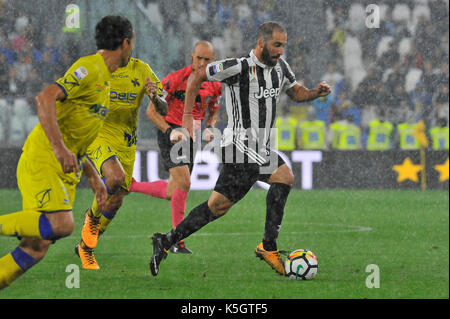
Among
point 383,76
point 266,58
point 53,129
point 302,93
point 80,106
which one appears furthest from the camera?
point 383,76

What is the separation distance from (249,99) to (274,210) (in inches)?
35.3

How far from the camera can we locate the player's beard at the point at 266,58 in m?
6.64

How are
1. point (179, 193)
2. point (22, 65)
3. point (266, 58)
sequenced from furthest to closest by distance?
point (22, 65)
point (179, 193)
point (266, 58)

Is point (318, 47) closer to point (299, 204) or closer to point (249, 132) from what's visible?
point (299, 204)

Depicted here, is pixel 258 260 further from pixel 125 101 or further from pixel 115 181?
pixel 125 101

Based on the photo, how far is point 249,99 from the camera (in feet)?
22.2

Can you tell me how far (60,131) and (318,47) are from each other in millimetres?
12365

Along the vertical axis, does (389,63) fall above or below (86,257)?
above

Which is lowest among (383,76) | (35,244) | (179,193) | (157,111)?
(35,244)

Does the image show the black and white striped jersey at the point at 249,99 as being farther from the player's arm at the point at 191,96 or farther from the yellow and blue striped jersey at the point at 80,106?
the yellow and blue striped jersey at the point at 80,106

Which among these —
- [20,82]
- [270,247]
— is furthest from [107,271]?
[20,82]

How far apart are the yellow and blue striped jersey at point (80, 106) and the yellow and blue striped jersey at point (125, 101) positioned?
1618 millimetres

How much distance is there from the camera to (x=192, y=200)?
13.5 m

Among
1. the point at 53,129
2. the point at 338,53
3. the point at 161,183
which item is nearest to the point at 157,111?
the point at 53,129
